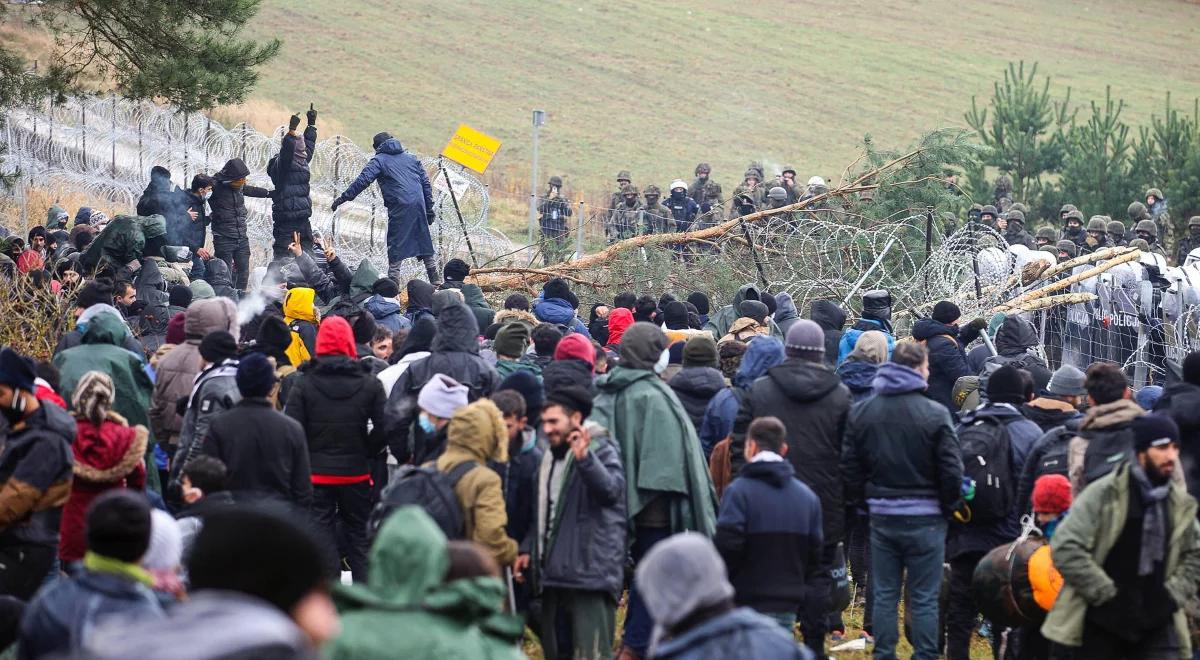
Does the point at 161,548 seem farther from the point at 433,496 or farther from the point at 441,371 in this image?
the point at 441,371

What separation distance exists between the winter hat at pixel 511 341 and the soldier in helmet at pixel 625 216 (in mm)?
10554

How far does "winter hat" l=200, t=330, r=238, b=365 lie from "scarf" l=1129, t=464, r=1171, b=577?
4447 millimetres

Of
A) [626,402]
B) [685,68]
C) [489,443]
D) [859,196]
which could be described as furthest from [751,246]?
[685,68]

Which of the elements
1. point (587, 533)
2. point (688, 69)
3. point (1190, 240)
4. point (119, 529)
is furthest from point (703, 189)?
point (688, 69)

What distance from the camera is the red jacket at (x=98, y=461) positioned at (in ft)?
22.3

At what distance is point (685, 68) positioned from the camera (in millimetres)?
55500

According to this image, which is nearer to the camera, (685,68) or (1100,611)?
(1100,611)

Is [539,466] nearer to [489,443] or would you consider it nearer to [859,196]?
[489,443]

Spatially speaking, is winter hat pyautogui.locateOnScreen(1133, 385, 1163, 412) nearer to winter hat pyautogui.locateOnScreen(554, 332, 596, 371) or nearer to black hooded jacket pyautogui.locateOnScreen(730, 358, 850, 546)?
black hooded jacket pyautogui.locateOnScreen(730, 358, 850, 546)

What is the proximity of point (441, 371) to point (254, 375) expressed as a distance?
1163mm

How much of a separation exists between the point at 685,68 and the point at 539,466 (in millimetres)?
49492

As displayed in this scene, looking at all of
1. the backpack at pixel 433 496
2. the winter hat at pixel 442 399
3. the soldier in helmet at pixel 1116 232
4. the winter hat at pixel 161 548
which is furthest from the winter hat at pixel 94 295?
the soldier in helmet at pixel 1116 232

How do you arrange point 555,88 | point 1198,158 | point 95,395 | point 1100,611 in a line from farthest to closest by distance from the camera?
point 555,88 → point 1198,158 → point 95,395 → point 1100,611

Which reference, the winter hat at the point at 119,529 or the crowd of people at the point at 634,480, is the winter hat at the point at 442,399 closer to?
the crowd of people at the point at 634,480
